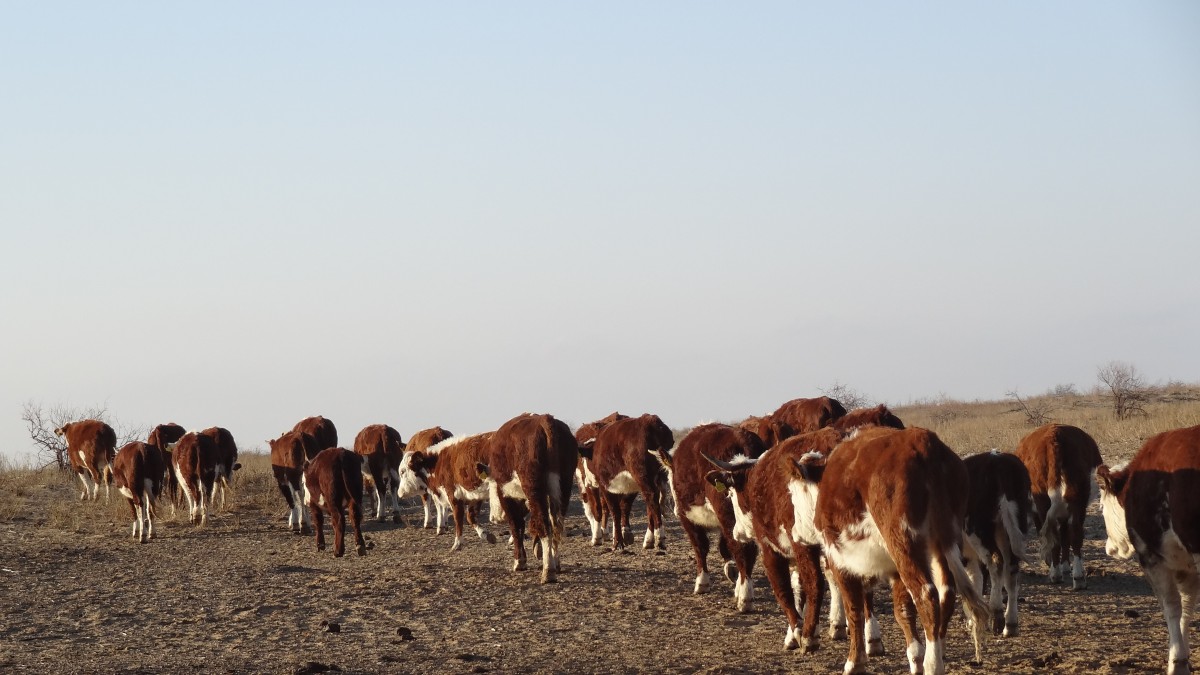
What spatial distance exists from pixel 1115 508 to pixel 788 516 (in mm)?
2721

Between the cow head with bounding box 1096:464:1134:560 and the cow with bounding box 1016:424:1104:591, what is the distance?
2.67m

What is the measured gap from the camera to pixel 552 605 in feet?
45.1

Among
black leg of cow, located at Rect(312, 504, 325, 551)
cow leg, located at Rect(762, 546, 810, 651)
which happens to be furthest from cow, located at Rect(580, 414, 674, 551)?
cow leg, located at Rect(762, 546, 810, 651)

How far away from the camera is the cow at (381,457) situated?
80.4 feet

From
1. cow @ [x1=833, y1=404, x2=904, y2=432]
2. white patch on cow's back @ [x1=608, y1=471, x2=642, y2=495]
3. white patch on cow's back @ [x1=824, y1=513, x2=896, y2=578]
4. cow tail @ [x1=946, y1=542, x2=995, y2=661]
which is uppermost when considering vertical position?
cow @ [x1=833, y1=404, x2=904, y2=432]

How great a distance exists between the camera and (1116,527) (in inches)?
417

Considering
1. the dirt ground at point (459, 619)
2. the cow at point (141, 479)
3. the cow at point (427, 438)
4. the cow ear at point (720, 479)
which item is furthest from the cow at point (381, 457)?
the cow ear at point (720, 479)

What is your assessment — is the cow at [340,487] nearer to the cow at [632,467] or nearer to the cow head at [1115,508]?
the cow at [632,467]

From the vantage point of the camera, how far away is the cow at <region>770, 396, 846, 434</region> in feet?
61.2

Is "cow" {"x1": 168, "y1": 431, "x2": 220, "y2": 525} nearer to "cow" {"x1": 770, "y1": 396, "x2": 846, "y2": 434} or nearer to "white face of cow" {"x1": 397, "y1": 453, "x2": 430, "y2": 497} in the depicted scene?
"white face of cow" {"x1": 397, "y1": 453, "x2": 430, "y2": 497}

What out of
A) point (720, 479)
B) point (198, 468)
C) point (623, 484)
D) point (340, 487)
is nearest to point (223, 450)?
point (198, 468)

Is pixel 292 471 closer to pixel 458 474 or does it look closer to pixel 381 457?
pixel 381 457

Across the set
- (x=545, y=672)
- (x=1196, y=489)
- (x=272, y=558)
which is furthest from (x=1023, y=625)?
(x=272, y=558)

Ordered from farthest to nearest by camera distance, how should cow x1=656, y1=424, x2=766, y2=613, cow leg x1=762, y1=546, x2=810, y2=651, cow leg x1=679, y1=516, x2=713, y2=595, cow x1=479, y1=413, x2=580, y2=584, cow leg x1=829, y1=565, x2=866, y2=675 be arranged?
cow x1=479, y1=413, x2=580, y2=584 < cow leg x1=679, y1=516, x2=713, y2=595 < cow x1=656, y1=424, x2=766, y2=613 < cow leg x1=762, y1=546, x2=810, y2=651 < cow leg x1=829, y1=565, x2=866, y2=675
